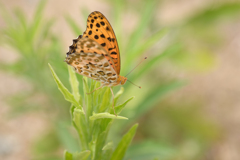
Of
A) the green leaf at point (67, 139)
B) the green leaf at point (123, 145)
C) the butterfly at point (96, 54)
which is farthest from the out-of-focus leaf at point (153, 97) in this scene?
the green leaf at point (123, 145)

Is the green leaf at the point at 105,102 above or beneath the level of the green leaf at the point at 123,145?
above

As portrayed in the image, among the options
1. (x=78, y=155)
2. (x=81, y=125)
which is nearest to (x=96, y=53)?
(x=81, y=125)

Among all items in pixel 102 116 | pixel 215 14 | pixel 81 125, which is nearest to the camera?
pixel 102 116

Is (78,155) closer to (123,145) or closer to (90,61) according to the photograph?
(123,145)

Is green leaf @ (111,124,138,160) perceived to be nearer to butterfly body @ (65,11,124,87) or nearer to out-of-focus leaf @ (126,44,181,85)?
butterfly body @ (65,11,124,87)

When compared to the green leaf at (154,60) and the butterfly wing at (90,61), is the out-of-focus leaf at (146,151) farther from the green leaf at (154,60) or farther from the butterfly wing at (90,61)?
the butterfly wing at (90,61)

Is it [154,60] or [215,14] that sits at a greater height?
[215,14]
